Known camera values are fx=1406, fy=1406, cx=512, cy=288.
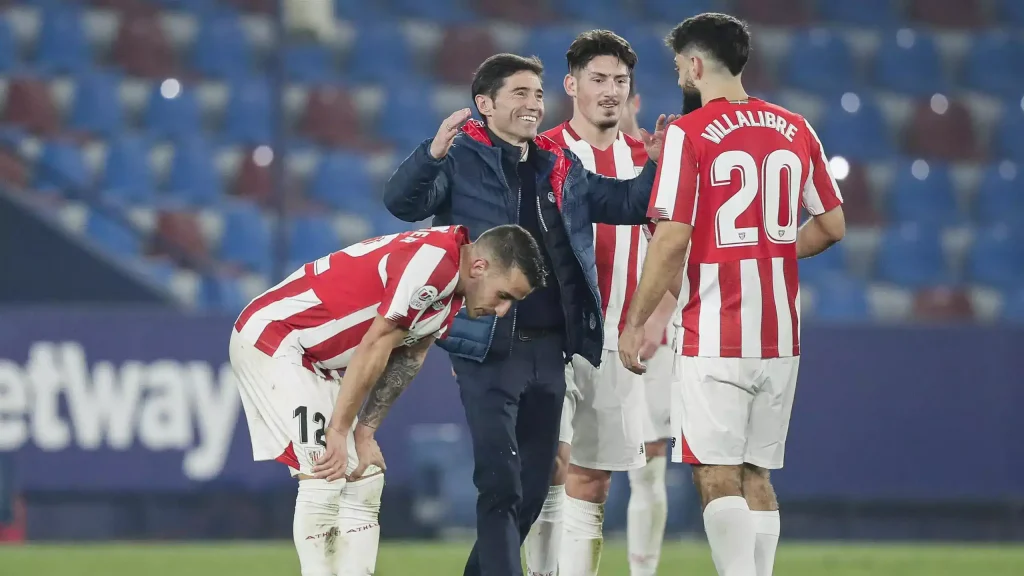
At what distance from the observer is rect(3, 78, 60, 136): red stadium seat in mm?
12430

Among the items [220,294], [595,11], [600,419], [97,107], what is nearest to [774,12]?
[595,11]

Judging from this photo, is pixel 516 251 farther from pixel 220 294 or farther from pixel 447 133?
pixel 220 294

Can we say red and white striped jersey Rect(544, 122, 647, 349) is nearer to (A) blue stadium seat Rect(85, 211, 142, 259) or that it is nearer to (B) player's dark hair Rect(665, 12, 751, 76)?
(B) player's dark hair Rect(665, 12, 751, 76)

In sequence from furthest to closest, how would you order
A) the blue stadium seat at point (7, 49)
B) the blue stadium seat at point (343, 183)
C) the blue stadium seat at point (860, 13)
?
the blue stadium seat at point (860, 13) → the blue stadium seat at point (7, 49) → the blue stadium seat at point (343, 183)

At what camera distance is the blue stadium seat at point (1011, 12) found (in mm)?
14438

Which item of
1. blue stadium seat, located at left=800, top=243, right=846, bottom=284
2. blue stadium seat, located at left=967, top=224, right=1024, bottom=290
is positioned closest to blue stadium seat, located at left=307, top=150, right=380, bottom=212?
blue stadium seat, located at left=800, top=243, right=846, bottom=284

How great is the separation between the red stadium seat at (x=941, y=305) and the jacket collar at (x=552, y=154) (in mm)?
7391

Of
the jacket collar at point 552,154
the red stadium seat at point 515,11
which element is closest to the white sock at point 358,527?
the jacket collar at point 552,154

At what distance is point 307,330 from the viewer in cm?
485

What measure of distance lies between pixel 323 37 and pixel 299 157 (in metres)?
2.55

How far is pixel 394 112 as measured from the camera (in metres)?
13.2

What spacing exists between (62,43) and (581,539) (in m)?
9.45

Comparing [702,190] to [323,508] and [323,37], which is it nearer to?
[323,508]

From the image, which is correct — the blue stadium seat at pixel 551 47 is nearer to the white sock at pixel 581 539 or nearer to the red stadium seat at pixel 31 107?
the red stadium seat at pixel 31 107
